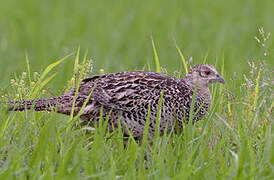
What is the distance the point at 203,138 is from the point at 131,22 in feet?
28.5

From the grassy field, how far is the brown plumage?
14 centimetres

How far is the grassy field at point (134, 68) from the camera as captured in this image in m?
4.92

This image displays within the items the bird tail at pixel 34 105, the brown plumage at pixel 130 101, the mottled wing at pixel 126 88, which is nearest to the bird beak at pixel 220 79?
the brown plumage at pixel 130 101

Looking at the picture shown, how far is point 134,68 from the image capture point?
35.3 feet

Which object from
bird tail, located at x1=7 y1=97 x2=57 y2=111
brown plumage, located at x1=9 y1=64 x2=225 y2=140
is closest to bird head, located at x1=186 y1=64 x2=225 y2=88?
brown plumage, located at x1=9 y1=64 x2=225 y2=140

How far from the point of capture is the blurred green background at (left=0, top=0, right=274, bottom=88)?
1188 centimetres

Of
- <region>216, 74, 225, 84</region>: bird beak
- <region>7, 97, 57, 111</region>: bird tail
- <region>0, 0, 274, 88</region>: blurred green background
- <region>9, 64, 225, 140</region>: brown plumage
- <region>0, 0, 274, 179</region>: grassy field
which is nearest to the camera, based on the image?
<region>0, 0, 274, 179</region>: grassy field

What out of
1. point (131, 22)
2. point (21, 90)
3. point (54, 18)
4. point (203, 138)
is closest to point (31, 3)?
point (54, 18)

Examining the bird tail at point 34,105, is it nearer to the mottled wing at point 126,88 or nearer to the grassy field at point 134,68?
the grassy field at point 134,68

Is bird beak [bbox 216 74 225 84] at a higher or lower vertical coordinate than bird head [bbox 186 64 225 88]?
lower

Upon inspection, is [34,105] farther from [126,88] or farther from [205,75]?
[205,75]

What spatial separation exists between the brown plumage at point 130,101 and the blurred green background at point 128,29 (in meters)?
3.88

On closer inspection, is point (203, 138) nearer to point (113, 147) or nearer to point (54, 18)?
point (113, 147)

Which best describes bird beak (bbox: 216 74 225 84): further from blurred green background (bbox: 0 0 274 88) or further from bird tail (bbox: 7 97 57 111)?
blurred green background (bbox: 0 0 274 88)
